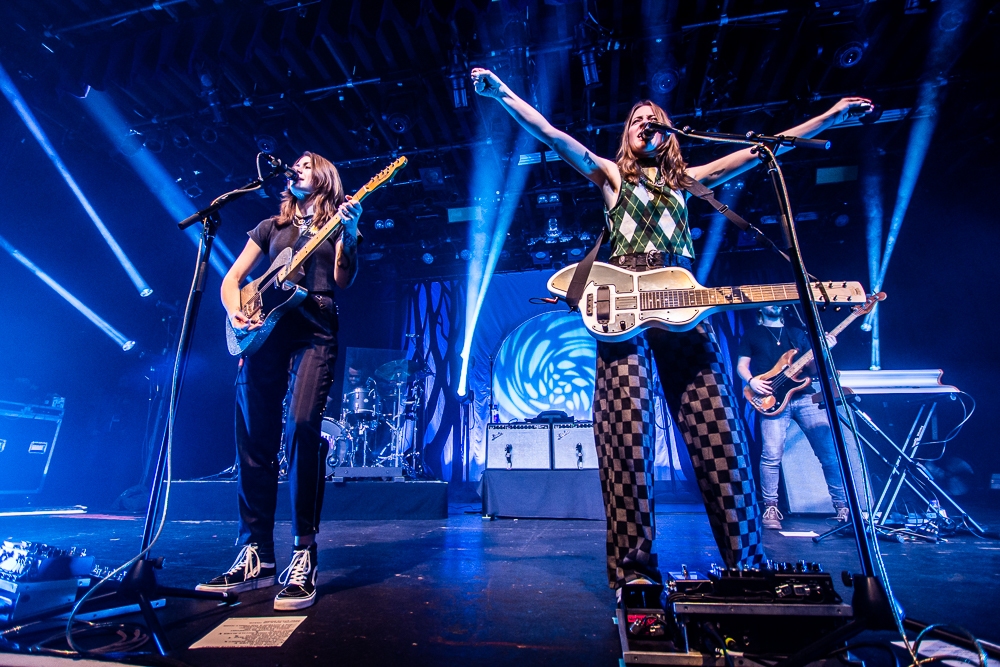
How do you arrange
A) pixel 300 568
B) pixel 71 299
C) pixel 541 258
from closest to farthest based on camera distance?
pixel 300 568 < pixel 71 299 < pixel 541 258

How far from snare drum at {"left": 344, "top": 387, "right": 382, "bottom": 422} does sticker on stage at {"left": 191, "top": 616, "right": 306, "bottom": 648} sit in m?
6.87

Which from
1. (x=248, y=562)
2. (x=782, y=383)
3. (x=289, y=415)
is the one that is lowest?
(x=248, y=562)

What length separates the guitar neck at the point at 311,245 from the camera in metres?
2.63

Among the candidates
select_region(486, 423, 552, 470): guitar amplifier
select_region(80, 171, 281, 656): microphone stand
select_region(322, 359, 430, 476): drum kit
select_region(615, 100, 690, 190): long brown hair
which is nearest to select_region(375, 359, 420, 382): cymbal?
select_region(322, 359, 430, 476): drum kit

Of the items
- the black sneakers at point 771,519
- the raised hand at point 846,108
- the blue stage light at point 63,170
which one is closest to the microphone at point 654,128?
the raised hand at point 846,108

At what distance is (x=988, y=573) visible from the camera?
Answer: 273 cm

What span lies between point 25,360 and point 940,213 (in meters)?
14.5

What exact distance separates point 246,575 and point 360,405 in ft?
21.1

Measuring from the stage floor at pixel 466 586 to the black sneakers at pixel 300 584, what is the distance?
7 cm

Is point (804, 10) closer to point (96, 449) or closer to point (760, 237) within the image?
point (760, 237)

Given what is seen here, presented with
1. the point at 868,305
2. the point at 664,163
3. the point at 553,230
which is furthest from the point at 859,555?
the point at 553,230

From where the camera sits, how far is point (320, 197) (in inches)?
115

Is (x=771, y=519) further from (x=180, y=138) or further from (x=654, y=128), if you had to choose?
(x=180, y=138)

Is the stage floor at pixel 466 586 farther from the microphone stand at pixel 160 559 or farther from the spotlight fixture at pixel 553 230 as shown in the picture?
the spotlight fixture at pixel 553 230
